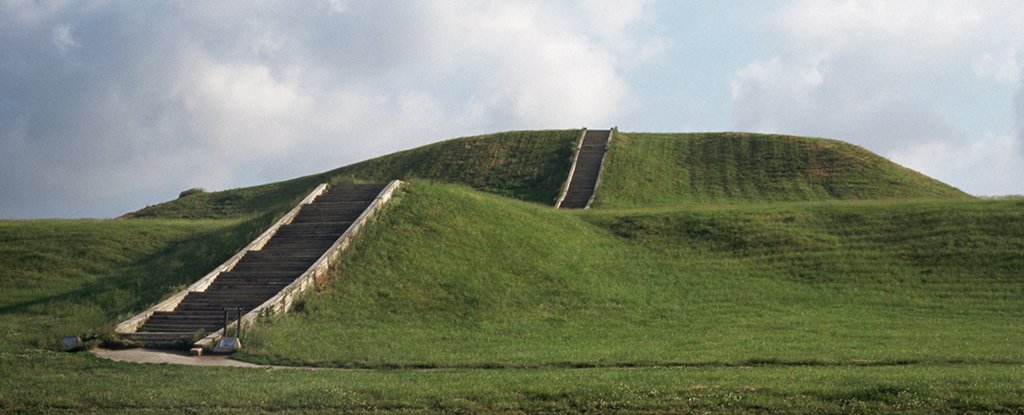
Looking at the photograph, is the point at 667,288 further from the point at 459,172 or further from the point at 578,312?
the point at 459,172

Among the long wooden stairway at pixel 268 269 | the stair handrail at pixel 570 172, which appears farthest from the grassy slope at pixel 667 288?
the stair handrail at pixel 570 172

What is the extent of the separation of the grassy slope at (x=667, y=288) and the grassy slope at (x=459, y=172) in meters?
15.2

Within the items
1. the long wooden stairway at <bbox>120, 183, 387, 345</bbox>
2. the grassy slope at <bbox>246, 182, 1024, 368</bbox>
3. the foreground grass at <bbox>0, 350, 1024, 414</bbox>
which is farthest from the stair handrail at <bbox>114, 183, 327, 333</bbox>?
the foreground grass at <bbox>0, 350, 1024, 414</bbox>

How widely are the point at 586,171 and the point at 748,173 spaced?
924 cm

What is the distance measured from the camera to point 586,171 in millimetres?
56094

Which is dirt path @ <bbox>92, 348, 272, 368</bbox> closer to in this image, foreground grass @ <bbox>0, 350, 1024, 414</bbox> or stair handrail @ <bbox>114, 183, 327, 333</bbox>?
stair handrail @ <bbox>114, 183, 327, 333</bbox>

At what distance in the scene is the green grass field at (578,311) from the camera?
584 inches

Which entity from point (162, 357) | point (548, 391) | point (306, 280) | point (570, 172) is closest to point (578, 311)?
point (306, 280)

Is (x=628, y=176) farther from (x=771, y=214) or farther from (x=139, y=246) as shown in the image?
(x=139, y=246)

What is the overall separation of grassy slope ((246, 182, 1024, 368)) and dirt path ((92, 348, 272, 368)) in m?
0.75

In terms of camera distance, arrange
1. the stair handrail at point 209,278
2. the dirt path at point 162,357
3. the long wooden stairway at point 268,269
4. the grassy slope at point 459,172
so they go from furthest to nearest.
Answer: the grassy slope at point 459,172, the long wooden stairway at point 268,269, the stair handrail at point 209,278, the dirt path at point 162,357

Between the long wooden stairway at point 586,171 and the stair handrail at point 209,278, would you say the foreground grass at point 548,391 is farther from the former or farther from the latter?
the long wooden stairway at point 586,171

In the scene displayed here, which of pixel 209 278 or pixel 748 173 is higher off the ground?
pixel 748 173

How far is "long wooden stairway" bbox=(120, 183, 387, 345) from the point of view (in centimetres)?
2462
